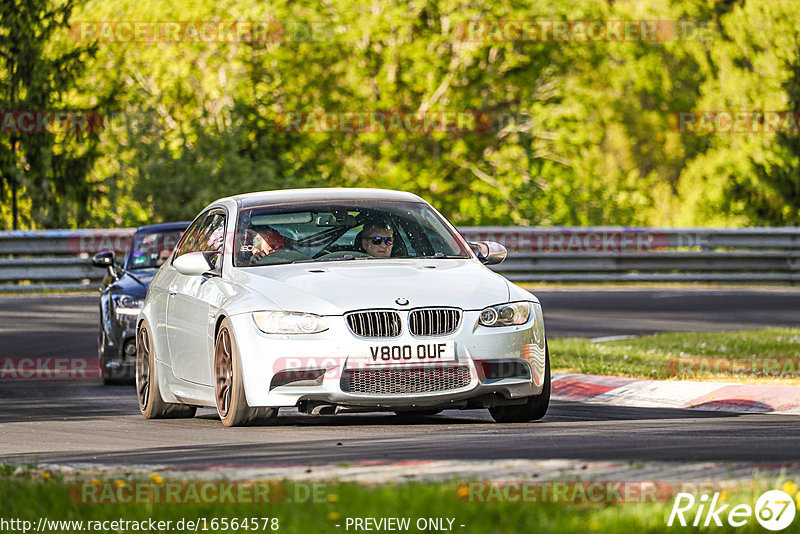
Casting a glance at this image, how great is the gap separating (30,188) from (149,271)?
50.2ft

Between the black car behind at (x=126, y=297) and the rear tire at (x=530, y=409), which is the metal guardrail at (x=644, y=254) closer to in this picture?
the black car behind at (x=126, y=297)

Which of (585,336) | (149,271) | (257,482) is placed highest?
(257,482)

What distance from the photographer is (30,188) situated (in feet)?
98.6

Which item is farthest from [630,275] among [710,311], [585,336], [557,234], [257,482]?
[257,482]

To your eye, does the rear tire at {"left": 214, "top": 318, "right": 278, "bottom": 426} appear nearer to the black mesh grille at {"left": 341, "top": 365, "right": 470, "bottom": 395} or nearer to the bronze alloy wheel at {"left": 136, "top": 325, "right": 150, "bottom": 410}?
the black mesh grille at {"left": 341, "top": 365, "right": 470, "bottom": 395}

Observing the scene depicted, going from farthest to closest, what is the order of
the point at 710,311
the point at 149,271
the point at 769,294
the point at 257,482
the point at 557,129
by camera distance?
the point at 557,129, the point at 769,294, the point at 710,311, the point at 149,271, the point at 257,482

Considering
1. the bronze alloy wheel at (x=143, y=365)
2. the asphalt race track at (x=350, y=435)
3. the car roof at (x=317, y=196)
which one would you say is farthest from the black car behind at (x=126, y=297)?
the car roof at (x=317, y=196)

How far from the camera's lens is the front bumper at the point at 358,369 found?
9.59 meters

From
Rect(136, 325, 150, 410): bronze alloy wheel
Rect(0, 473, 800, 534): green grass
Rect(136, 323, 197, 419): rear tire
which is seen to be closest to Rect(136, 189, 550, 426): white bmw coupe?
Rect(136, 323, 197, 419): rear tire

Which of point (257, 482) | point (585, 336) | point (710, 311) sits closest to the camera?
point (257, 482)

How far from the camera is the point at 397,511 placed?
605 cm

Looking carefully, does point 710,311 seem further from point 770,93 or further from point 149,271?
point 770,93

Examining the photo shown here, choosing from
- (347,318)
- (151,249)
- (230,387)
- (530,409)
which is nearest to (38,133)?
(151,249)

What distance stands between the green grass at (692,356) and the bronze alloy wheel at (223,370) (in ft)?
14.5
